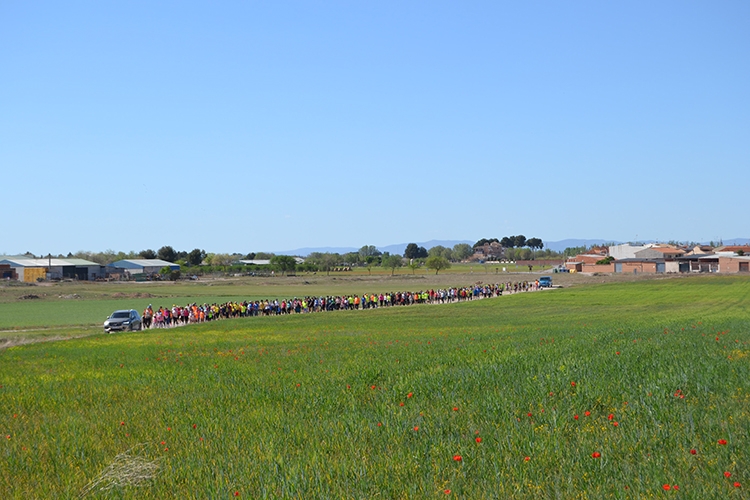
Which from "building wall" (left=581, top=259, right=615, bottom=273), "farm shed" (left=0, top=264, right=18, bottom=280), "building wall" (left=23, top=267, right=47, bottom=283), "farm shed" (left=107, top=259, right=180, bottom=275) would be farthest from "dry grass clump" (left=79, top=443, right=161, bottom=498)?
"farm shed" (left=107, top=259, right=180, bottom=275)

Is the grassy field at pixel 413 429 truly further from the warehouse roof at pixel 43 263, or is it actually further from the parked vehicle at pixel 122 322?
the warehouse roof at pixel 43 263

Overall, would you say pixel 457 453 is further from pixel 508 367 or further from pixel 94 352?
pixel 94 352

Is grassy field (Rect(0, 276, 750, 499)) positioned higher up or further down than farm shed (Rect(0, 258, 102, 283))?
further down

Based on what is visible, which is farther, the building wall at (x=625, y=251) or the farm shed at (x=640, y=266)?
the building wall at (x=625, y=251)

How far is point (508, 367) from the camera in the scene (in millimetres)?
10383

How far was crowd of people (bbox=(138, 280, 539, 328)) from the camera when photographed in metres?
42.6

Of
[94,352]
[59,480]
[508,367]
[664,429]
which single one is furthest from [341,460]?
[94,352]

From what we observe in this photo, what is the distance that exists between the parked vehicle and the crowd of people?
1.09 meters

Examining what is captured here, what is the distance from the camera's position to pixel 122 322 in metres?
37.4

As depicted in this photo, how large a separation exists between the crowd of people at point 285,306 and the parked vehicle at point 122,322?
109 cm

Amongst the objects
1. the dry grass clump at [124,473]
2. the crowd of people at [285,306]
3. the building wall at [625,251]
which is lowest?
the crowd of people at [285,306]

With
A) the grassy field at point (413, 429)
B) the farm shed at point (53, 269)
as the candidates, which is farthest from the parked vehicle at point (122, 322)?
the farm shed at point (53, 269)

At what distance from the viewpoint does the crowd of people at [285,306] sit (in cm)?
4259

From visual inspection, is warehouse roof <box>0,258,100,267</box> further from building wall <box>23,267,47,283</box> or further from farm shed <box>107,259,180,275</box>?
farm shed <box>107,259,180,275</box>
